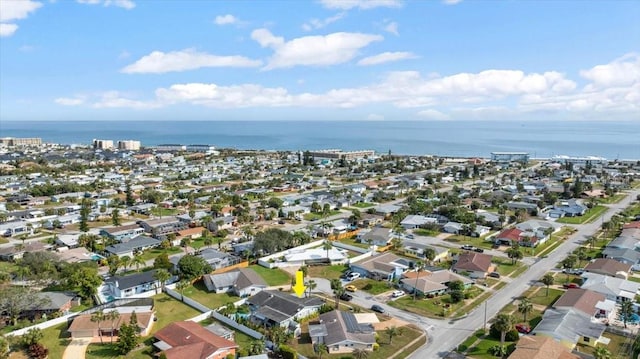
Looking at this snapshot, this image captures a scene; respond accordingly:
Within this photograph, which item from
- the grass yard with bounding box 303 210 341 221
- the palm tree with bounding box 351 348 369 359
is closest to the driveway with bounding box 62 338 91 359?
the palm tree with bounding box 351 348 369 359

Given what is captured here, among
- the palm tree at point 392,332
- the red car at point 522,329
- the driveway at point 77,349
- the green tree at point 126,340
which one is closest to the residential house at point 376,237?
the palm tree at point 392,332

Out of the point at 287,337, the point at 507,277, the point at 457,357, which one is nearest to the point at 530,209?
the point at 507,277

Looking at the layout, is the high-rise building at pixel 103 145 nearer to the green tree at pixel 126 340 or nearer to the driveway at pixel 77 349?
the driveway at pixel 77 349

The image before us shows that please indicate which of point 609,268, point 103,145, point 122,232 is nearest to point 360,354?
point 609,268

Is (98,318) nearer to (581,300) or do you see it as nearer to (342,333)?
(342,333)

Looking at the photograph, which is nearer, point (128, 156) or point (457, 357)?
point (457, 357)

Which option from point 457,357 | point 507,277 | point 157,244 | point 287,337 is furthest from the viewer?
point 157,244

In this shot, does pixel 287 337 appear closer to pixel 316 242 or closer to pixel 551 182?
pixel 316 242

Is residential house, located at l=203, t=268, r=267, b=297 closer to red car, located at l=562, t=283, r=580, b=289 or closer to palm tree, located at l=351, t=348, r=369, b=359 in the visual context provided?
palm tree, located at l=351, t=348, r=369, b=359
